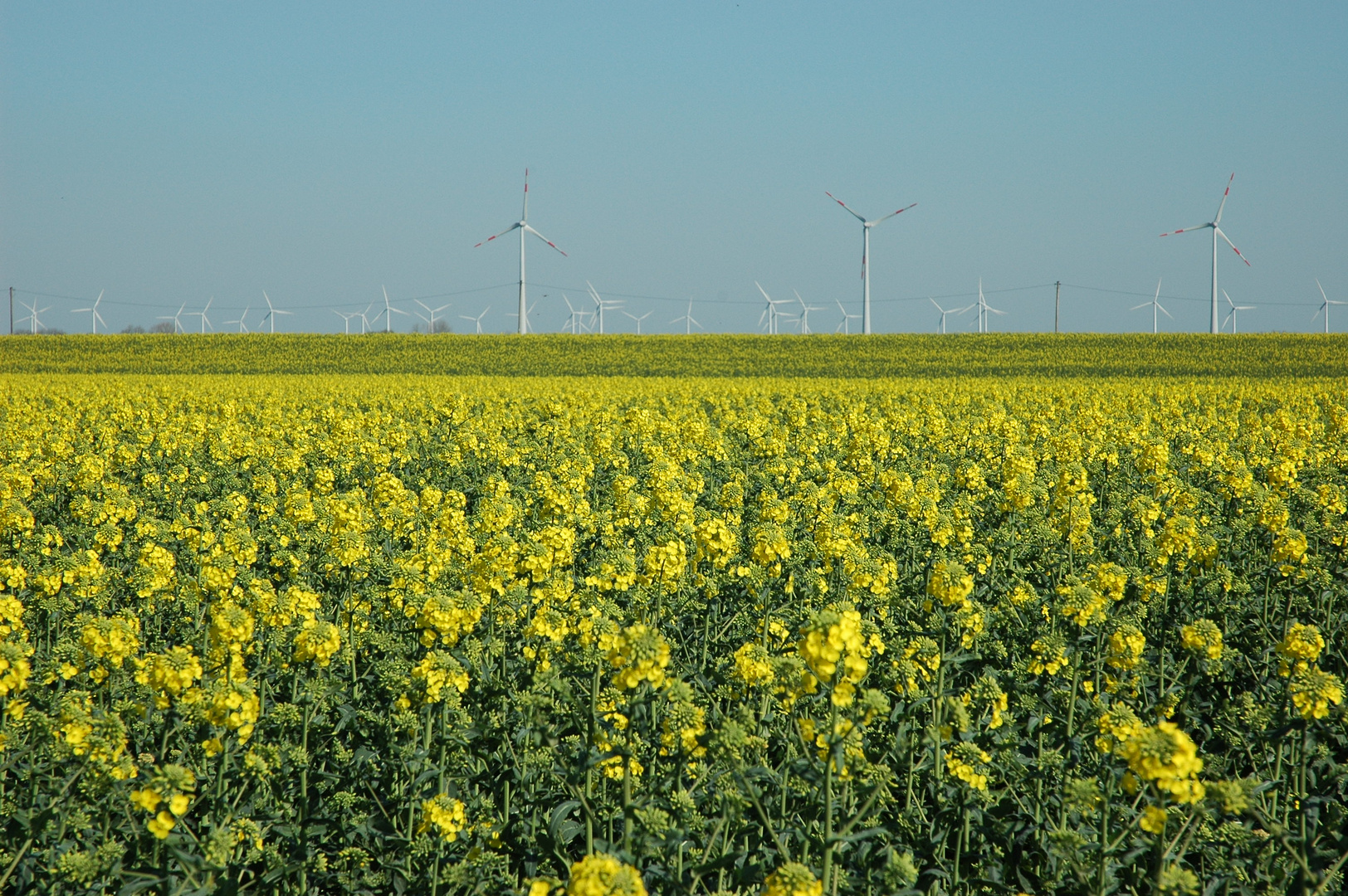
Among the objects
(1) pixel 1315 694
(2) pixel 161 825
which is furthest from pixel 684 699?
(1) pixel 1315 694

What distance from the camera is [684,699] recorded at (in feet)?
12.2

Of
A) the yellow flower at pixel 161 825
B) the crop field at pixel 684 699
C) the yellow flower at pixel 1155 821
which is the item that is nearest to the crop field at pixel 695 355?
the crop field at pixel 684 699

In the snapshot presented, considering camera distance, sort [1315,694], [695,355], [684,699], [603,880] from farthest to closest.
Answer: [695,355], [1315,694], [684,699], [603,880]

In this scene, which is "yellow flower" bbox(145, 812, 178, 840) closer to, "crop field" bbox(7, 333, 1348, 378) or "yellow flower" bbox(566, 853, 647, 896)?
"yellow flower" bbox(566, 853, 647, 896)

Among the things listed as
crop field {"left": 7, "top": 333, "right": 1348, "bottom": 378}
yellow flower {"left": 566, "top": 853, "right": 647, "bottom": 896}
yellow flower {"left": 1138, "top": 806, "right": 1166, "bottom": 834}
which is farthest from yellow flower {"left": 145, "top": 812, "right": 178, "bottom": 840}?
crop field {"left": 7, "top": 333, "right": 1348, "bottom": 378}

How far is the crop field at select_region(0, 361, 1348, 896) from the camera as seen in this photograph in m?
3.66

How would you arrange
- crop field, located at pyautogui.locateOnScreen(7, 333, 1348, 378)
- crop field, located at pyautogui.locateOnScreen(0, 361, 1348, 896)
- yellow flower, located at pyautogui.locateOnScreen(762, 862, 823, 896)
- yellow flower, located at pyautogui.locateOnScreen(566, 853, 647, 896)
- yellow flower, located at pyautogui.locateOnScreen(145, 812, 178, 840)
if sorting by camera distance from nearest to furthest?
yellow flower, located at pyautogui.locateOnScreen(566, 853, 647, 896) < yellow flower, located at pyautogui.locateOnScreen(762, 862, 823, 896) < yellow flower, located at pyautogui.locateOnScreen(145, 812, 178, 840) < crop field, located at pyautogui.locateOnScreen(0, 361, 1348, 896) < crop field, located at pyautogui.locateOnScreen(7, 333, 1348, 378)

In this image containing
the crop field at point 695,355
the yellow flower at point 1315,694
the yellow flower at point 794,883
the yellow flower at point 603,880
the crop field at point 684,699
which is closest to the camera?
the yellow flower at point 603,880

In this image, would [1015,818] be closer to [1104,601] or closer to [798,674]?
[1104,601]

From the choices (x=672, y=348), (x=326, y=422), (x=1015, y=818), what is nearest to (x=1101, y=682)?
(x=1015, y=818)

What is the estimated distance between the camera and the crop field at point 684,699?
3656mm

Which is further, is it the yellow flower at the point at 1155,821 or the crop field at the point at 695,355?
the crop field at the point at 695,355

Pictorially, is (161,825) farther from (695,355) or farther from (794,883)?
(695,355)

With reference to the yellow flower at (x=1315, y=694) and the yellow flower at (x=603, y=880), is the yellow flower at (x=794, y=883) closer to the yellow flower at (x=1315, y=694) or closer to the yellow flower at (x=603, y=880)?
the yellow flower at (x=603, y=880)
